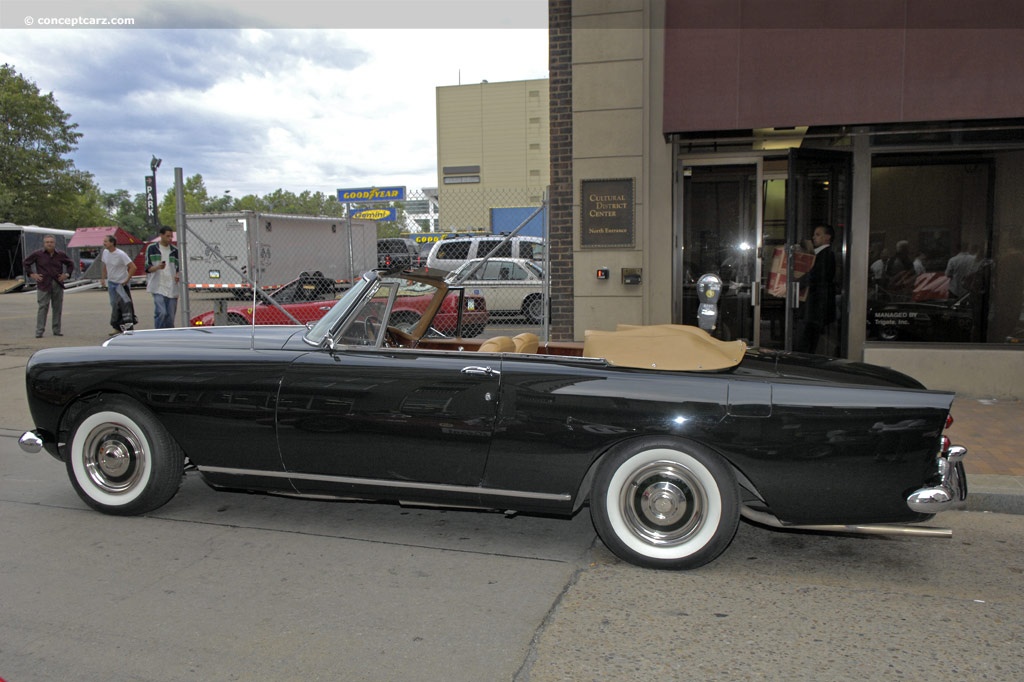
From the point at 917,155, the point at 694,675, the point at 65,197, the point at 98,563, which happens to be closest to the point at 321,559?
the point at 98,563

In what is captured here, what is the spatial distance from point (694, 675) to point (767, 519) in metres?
1.19

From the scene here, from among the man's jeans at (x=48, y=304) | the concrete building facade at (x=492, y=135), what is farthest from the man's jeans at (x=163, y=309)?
the concrete building facade at (x=492, y=135)

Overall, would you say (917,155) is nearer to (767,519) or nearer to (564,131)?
(564,131)

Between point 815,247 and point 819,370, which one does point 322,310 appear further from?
point 819,370

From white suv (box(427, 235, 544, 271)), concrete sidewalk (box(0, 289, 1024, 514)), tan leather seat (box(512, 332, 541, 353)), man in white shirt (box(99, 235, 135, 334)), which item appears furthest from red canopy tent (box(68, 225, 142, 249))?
tan leather seat (box(512, 332, 541, 353))

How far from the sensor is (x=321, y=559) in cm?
398

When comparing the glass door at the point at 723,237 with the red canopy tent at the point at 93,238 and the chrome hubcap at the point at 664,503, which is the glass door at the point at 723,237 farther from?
the red canopy tent at the point at 93,238

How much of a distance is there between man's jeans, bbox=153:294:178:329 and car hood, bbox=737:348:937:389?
918cm

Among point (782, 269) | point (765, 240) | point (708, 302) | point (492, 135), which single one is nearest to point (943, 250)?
point (782, 269)

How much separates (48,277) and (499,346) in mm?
11543

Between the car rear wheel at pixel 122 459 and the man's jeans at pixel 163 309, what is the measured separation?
272 inches

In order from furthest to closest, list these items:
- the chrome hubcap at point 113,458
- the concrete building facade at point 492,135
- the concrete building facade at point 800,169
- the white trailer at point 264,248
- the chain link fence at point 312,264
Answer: the concrete building facade at point 492,135 → the white trailer at point 264,248 → the chain link fence at point 312,264 → the concrete building facade at point 800,169 → the chrome hubcap at point 113,458

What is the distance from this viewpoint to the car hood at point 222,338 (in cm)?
448

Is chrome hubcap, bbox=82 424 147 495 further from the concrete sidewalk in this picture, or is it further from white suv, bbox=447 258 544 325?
white suv, bbox=447 258 544 325
